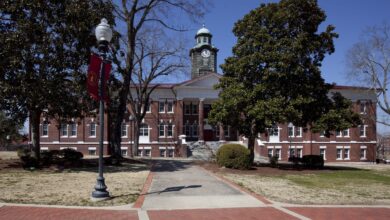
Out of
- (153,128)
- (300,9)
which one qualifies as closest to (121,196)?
(300,9)

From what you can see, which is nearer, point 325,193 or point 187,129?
point 325,193

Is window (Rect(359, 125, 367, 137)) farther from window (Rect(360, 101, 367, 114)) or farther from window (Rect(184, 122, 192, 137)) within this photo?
window (Rect(184, 122, 192, 137))

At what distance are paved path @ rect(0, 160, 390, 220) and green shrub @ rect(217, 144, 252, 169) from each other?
9.20 m

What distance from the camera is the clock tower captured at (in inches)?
2275

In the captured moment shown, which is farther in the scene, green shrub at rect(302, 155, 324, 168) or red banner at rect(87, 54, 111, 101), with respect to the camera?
green shrub at rect(302, 155, 324, 168)

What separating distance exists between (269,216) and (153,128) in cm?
4207

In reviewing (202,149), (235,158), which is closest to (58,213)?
(235,158)

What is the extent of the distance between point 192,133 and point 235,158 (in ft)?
96.0

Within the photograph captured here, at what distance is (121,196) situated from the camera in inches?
478

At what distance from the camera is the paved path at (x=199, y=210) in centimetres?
952

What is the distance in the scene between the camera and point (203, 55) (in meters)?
58.2

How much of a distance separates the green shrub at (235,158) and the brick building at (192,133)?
22.1 meters

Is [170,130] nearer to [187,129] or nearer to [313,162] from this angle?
[187,129]

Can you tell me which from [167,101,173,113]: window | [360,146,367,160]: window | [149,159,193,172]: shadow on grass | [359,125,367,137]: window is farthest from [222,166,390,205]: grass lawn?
[359,125,367,137]: window
